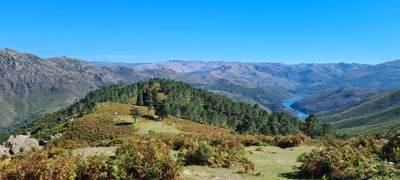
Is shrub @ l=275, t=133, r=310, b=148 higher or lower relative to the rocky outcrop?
higher

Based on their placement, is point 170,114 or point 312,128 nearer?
point 312,128

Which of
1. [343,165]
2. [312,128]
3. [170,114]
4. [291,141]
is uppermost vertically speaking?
[343,165]

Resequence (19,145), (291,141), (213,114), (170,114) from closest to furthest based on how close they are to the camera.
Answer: (291,141) < (19,145) < (170,114) < (213,114)

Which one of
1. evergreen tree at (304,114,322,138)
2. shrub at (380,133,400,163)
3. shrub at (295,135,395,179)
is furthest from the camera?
evergreen tree at (304,114,322,138)

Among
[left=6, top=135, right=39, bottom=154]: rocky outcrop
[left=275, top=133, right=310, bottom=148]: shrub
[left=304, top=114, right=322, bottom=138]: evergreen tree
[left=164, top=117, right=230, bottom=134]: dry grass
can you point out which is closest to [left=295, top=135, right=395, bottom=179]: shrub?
[left=275, top=133, right=310, bottom=148]: shrub

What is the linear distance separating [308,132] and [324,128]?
6635 mm

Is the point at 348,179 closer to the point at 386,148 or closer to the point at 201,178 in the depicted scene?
the point at 386,148

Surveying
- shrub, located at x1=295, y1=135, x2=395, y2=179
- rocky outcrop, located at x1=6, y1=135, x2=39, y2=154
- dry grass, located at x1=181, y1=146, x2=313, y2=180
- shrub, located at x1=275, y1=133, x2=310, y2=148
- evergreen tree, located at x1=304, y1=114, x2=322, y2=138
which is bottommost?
evergreen tree, located at x1=304, y1=114, x2=322, y2=138

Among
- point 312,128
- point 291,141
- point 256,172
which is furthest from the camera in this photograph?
point 312,128

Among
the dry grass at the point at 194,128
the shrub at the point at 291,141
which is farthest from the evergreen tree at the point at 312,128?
the shrub at the point at 291,141

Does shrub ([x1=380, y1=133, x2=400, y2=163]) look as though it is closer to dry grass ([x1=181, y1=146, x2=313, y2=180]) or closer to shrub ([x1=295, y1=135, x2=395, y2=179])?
shrub ([x1=295, y1=135, x2=395, y2=179])

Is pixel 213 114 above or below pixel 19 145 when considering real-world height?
below

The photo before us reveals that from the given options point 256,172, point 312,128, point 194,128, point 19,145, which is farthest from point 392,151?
point 312,128

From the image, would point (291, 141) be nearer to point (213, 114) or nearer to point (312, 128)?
point (312, 128)
